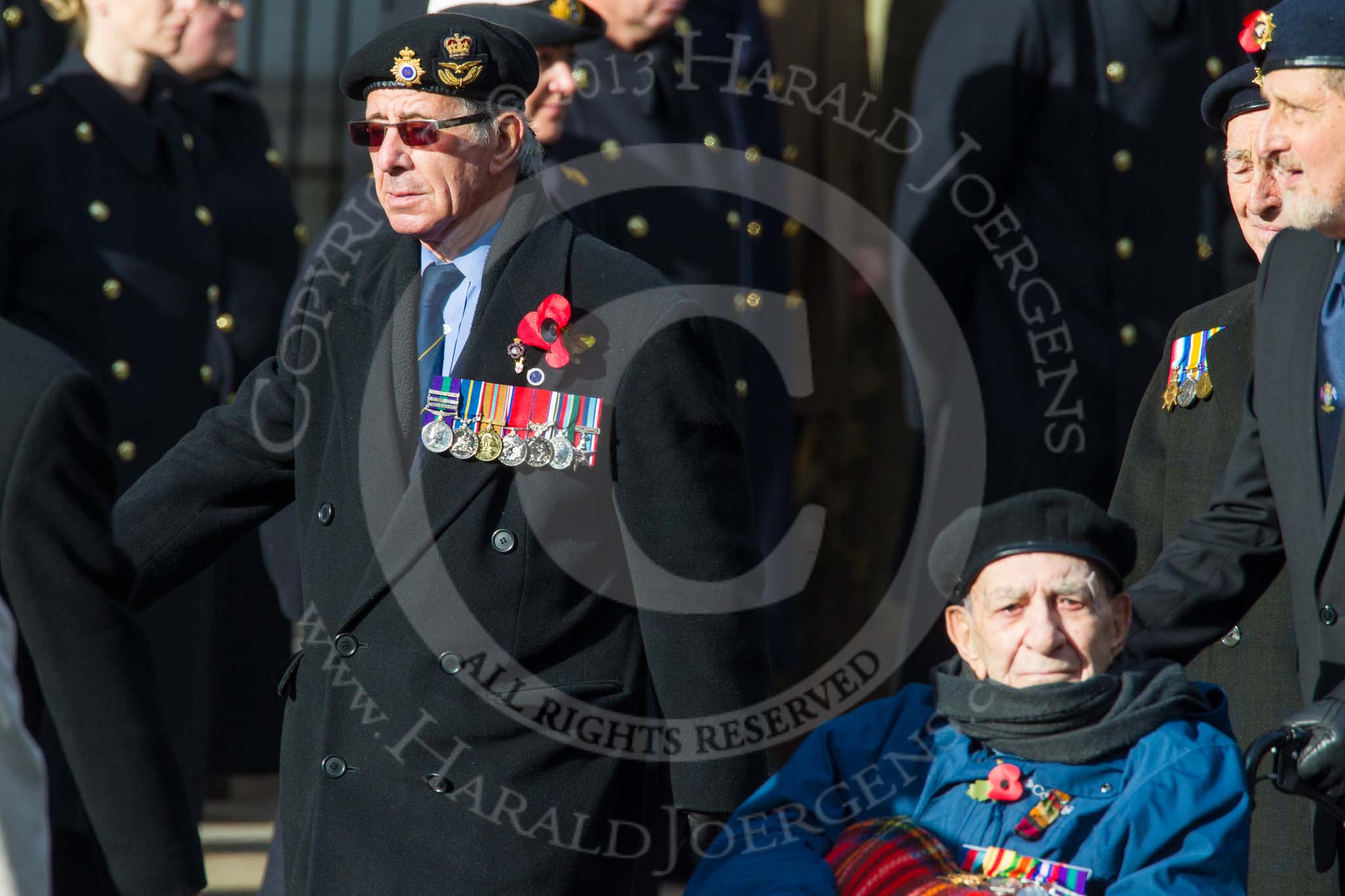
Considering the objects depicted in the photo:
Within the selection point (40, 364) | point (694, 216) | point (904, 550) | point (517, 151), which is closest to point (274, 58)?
point (694, 216)

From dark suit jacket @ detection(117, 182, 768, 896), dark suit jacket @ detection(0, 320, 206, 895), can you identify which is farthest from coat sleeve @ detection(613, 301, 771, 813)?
dark suit jacket @ detection(0, 320, 206, 895)

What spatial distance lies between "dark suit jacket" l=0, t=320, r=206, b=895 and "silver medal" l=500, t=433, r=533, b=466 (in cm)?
61

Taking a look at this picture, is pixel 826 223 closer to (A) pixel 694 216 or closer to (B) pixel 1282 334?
(A) pixel 694 216

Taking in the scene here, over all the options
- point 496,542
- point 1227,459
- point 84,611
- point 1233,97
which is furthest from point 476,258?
point 1233,97

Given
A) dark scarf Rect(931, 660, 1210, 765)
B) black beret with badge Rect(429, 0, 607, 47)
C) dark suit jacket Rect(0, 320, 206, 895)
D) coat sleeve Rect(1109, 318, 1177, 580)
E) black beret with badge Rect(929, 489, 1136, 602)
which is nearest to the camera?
dark suit jacket Rect(0, 320, 206, 895)

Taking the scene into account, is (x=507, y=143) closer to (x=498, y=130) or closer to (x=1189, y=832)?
(x=498, y=130)

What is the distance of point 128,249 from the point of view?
17.6 feet

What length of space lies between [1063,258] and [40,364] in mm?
2900

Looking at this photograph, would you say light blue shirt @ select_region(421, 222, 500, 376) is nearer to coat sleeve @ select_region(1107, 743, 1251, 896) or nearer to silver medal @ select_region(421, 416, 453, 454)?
silver medal @ select_region(421, 416, 453, 454)

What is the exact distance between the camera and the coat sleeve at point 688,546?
11.4 ft

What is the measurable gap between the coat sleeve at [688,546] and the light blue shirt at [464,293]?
0.95 ft

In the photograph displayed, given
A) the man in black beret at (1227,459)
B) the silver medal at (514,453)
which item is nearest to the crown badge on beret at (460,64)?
the silver medal at (514,453)

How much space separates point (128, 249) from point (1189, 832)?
311 centimetres

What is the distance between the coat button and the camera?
11.3ft
